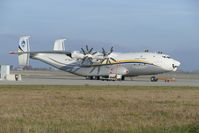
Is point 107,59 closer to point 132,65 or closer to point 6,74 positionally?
point 132,65

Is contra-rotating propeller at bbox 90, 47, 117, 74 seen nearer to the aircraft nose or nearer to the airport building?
the aircraft nose

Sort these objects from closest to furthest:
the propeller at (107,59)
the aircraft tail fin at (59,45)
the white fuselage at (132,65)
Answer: the white fuselage at (132,65), the propeller at (107,59), the aircraft tail fin at (59,45)

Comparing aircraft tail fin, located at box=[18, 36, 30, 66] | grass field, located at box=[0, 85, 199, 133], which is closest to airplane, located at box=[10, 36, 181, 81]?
aircraft tail fin, located at box=[18, 36, 30, 66]

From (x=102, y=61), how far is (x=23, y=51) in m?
13.0

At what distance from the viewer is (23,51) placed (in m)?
75.6

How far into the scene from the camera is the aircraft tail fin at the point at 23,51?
75.1 meters

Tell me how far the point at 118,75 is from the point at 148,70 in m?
4.26

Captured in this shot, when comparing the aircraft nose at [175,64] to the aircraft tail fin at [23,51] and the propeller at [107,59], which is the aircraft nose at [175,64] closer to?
the propeller at [107,59]

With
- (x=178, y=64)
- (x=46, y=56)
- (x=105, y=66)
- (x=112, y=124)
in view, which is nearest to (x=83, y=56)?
(x=105, y=66)

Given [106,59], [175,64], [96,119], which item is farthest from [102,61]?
[96,119]

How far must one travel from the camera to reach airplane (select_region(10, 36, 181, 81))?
2662 inches

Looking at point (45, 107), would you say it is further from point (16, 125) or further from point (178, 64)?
point (178, 64)

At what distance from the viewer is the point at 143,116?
1831 centimetres

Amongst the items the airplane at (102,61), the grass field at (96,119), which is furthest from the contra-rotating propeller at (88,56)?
the grass field at (96,119)
